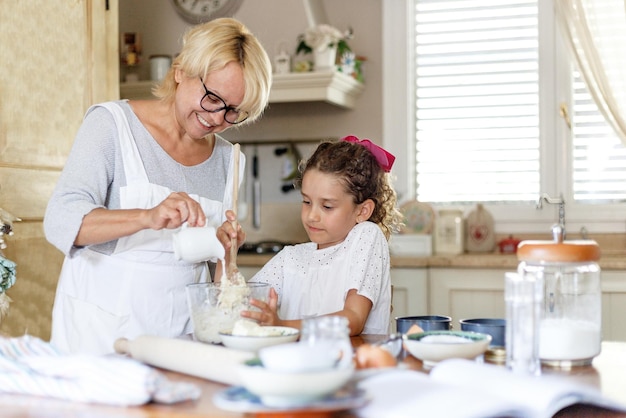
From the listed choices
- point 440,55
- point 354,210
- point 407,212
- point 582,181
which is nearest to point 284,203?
point 407,212

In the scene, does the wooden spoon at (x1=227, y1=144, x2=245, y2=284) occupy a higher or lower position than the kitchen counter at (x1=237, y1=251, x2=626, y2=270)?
higher

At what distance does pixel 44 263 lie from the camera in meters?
2.98

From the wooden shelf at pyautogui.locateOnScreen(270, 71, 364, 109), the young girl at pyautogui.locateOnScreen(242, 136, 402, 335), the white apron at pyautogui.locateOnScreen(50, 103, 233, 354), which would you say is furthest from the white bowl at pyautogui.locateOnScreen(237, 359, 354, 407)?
the wooden shelf at pyautogui.locateOnScreen(270, 71, 364, 109)

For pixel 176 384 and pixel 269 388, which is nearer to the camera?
pixel 269 388

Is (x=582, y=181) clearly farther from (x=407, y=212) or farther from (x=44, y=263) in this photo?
(x=44, y=263)

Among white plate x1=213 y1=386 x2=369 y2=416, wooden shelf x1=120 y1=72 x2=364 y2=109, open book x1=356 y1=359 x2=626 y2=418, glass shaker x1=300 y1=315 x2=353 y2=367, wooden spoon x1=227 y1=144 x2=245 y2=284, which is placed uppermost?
wooden shelf x1=120 y1=72 x2=364 y2=109

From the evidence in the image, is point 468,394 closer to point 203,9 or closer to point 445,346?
point 445,346

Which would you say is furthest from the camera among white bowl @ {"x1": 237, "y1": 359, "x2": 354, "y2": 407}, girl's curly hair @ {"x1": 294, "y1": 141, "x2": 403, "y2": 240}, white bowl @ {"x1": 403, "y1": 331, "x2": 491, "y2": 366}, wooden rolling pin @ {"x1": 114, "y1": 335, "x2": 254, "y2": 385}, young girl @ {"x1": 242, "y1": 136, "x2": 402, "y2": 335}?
girl's curly hair @ {"x1": 294, "y1": 141, "x2": 403, "y2": 240}

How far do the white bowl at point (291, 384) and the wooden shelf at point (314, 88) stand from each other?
2.93 meters

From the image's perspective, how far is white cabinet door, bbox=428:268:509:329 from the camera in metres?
3.67

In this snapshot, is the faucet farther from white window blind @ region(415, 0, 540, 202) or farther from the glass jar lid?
the glass jar lid

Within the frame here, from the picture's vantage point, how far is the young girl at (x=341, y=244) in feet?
6.49

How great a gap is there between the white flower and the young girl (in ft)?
5.80

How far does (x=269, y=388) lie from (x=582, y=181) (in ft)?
10.8
